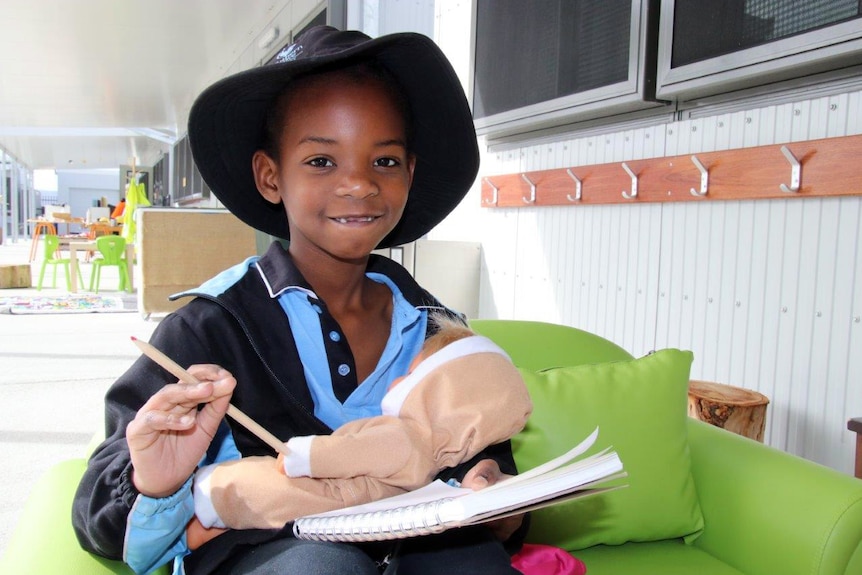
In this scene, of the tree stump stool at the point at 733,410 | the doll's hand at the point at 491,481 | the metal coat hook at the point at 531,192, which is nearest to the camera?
the doll's hand at the point at 491,481

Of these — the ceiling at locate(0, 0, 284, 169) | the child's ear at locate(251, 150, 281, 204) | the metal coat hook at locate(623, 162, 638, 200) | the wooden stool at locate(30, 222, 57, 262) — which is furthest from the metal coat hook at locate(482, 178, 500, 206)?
the wooden stool at locate(30, 222, 57, 262)

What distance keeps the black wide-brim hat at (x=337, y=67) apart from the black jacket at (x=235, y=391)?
0.19 m

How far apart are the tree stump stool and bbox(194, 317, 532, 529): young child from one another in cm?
121

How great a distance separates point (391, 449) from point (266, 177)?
1.75 feet

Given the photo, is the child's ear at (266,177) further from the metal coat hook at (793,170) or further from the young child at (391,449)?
the metal coat hook at (793,170)

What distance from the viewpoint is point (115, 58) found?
331 inches

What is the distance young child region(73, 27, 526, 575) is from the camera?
0.77 m

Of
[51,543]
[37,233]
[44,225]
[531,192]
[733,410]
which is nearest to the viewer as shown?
[51,543]

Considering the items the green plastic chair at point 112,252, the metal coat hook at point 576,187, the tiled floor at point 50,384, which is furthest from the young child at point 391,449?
the green plastic chair at point 112,252

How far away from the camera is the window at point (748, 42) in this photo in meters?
1.80

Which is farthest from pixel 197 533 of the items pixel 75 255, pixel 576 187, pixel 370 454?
pixel 75 255

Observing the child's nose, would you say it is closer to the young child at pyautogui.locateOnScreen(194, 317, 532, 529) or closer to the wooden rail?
the young child at pyautogui.locateOnScreen(194, 317, 532, 529)

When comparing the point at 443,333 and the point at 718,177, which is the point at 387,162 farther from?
the point at 718,177

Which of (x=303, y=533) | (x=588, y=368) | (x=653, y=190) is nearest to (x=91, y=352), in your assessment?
(x=653, y=190)
